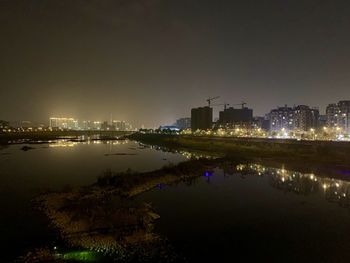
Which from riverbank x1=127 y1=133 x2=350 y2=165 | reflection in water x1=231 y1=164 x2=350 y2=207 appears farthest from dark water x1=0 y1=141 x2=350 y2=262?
riverbank x1=127 y1=133 x2=350 y2=165

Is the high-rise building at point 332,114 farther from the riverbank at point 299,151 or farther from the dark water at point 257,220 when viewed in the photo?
the dark water at point 257,220

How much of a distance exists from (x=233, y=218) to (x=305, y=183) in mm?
18262

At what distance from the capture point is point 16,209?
73.6 ft

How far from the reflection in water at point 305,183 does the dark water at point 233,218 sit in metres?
0.11

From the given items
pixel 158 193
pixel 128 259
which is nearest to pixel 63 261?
pixel 128 259

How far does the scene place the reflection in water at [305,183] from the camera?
97.5 ft

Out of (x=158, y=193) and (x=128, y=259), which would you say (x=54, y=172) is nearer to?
(x=158, y=193)

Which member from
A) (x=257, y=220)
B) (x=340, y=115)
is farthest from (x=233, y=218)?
(x=340, y=115)

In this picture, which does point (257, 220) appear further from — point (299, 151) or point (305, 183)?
point (299, 151)

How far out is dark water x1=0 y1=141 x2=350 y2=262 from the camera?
16.0 metres

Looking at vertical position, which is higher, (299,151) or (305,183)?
(299,151)

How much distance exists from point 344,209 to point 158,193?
16542mm

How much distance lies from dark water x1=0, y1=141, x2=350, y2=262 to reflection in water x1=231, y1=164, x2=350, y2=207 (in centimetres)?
11

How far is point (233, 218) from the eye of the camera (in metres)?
21.7
